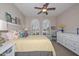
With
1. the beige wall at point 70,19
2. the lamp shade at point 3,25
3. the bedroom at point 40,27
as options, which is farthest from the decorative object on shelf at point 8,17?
the beige wall at point 70,19

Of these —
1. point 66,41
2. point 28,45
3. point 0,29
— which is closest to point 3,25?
point 0,29

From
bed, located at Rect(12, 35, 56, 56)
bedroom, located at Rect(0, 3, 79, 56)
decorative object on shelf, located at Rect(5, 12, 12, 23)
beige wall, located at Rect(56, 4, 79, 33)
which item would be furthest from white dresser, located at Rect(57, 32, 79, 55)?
decorative object on shelf, located at Rect(5, 12, 12, 23)

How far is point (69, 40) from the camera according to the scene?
87.7 inches

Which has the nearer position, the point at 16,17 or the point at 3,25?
the point at 3,25

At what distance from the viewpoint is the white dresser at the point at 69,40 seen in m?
2.08

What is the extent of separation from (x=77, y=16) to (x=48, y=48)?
786mm

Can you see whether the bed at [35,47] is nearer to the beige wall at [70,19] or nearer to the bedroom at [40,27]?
the bedroom at [40,27]

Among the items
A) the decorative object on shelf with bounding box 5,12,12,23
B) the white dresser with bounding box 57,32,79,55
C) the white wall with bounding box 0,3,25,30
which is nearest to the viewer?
the white wall with bounding box 0,3,25,30

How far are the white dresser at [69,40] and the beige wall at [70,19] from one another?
0.11m

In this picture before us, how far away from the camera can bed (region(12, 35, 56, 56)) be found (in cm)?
180

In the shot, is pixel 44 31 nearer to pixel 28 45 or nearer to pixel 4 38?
Result: pixel 28 45

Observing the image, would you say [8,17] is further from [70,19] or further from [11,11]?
[70,19]

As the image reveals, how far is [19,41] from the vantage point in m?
1.84

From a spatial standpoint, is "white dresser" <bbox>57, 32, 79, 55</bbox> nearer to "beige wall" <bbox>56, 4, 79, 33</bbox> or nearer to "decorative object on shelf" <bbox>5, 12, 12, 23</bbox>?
"beige wall" <bbox>56, 4, 79, 33</bbox>
